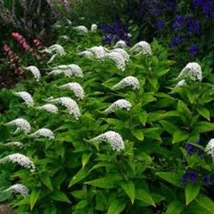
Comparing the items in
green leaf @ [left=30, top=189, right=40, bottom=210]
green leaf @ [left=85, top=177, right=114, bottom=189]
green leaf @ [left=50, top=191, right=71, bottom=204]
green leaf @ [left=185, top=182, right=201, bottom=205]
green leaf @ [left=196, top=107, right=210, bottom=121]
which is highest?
green leaf @ [left=196, top=107, right=210, bottom=121]

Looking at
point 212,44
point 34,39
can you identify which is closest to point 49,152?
point 212,44

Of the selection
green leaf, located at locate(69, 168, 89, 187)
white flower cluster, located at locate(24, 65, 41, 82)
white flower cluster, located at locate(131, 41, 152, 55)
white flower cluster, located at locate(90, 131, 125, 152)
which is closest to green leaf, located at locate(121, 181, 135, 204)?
white flower cluster, located at locate(90, 131, 125, 152)

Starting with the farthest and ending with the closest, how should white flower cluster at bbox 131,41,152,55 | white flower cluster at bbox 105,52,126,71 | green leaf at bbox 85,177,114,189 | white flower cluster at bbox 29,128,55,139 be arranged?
white flower cluster at bbox 131,41,152,55 → white flower cluster at bbox 105,52,126,71 → white flower cluster at bbox 29,128,55,139 → green leaf at bbox 85,177,114,189

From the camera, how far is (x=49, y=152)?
4.27 metres

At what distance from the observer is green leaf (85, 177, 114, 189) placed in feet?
12.5

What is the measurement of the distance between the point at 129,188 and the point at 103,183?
0.65 ft

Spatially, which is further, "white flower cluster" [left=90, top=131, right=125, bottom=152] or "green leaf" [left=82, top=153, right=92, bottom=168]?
"green leaf" [left=82, top=153, right=92, bottom=168]

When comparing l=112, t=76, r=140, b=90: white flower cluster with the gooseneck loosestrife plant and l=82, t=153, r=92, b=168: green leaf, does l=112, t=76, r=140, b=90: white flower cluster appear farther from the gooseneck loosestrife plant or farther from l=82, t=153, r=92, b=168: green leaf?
l=82, t=153, r=92, b=168: green leaf

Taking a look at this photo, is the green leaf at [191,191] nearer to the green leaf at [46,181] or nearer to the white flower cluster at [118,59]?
the green leaf at [46,181]

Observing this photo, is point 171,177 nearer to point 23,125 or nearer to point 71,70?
point 23,125

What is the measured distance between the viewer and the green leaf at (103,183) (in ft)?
12.5

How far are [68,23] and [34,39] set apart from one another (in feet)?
1.56

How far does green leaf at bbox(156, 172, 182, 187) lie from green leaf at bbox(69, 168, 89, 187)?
0.57 m

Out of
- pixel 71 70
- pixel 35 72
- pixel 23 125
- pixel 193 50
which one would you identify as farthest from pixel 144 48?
pixel 23 125
